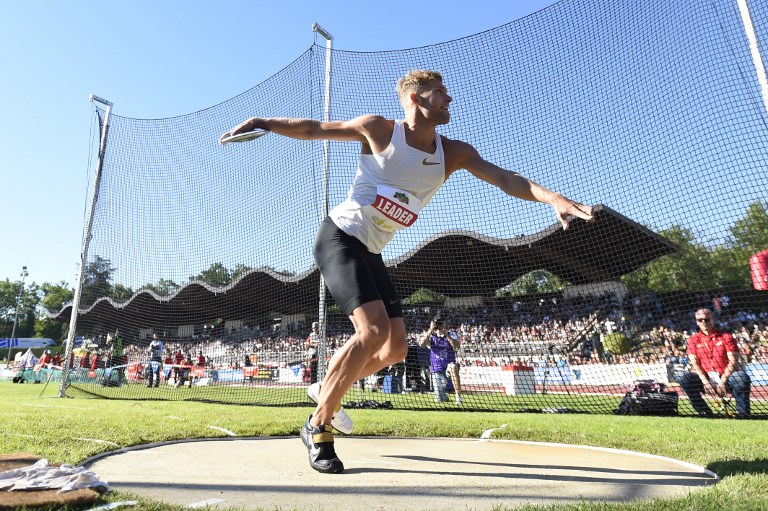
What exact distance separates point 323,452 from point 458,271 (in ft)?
53.8

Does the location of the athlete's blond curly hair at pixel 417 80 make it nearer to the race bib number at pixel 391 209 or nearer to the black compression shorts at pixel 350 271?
the race bib number at pixel 391 209

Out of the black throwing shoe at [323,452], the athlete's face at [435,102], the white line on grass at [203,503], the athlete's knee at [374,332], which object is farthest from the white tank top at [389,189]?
the white line on grass at [203,503]

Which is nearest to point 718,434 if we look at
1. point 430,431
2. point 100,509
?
point 430,431

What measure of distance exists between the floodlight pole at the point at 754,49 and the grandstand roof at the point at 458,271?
7.59 m

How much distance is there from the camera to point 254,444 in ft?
12.6

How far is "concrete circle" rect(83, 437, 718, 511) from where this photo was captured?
2.15 metres

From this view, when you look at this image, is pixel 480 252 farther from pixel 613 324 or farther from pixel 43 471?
pixel 43 471

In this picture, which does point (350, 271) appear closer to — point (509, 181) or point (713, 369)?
point (509, 181)

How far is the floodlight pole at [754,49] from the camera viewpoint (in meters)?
5.61

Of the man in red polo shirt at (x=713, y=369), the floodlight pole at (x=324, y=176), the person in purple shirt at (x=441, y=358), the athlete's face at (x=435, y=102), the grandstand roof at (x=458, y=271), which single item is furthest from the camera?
the grandstand roof at (x=458, y=271)

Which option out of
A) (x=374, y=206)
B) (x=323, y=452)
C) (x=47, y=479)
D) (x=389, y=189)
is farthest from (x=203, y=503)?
(x=389, y=189)

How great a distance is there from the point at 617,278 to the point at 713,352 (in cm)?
1062

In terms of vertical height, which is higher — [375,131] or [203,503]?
[375,131]

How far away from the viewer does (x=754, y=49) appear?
5.71 m
